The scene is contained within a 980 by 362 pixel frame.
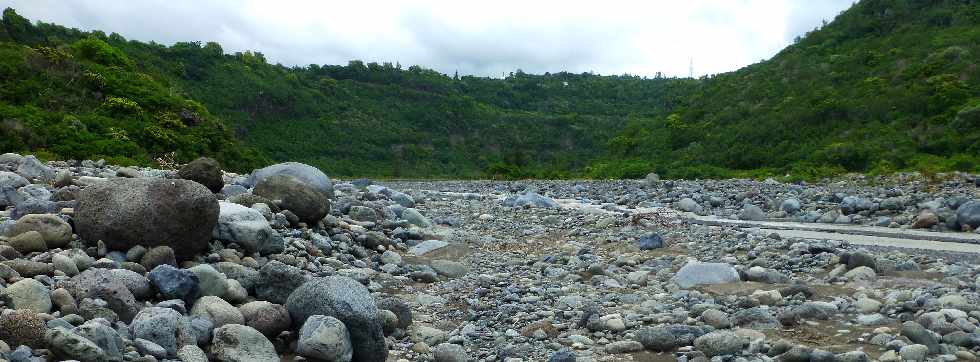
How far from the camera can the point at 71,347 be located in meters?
4.54

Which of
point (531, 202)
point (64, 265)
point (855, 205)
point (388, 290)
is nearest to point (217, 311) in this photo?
point (64, 265)

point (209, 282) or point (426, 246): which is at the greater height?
point (209, 282)

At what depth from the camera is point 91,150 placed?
63.8 ft

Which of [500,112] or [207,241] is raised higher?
[500,112]

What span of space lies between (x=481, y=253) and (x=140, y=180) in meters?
5.43

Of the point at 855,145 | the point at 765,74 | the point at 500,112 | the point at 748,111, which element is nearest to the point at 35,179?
the point at 855,145

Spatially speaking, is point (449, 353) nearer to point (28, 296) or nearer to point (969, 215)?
point (28, 296)

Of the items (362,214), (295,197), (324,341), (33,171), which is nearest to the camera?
(324,341)

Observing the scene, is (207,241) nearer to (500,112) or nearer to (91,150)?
(91,150)

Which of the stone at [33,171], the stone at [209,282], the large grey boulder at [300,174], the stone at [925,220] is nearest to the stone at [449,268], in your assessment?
the stone at [209,282]

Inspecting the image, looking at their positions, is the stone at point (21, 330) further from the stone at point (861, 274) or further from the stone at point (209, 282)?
the stone at point (861, 274)

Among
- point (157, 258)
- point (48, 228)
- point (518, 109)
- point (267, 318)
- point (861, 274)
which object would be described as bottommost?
point (267, 318)

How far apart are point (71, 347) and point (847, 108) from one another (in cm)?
3780

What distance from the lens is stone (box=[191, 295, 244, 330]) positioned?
5.85 metres
